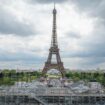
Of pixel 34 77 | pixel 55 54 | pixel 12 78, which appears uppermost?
pixel 55 54

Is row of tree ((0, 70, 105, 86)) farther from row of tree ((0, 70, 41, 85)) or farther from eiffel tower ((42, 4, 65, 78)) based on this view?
eiffel tower ((42, 4, 65, 78))

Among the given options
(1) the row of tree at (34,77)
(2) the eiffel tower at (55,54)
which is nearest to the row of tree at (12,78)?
(1) the row of tree at (34,77)

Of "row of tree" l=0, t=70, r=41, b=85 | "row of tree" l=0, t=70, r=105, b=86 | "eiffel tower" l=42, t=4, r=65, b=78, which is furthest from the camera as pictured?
"row of tree" l=0, t=70, r=105, b=86

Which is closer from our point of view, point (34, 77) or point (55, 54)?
point (55, 54)

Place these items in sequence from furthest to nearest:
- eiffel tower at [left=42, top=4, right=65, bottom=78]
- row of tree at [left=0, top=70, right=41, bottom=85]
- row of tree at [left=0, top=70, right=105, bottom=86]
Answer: row of tree at [left=0, top=70, right=105, bottom=86] < eiffel tower at [left=42, top=4, right=65, bottom=78] < row of tree at [left=0, top=70, right=41, bottom=85]

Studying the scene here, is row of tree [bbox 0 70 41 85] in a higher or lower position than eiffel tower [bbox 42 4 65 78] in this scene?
lower

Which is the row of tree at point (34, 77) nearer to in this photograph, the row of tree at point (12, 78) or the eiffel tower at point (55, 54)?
the row of tree at point (12, 78)

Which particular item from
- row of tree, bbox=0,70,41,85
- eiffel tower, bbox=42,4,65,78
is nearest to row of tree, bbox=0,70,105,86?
row of tree, bbox=0,70,41,85

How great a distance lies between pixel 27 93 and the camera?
42125 millimetres

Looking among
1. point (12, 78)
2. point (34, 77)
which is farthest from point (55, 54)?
point (34, 77)

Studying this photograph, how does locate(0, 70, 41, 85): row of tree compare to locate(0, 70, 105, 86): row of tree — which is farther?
locate(0, 70, 105, 86): row of tree

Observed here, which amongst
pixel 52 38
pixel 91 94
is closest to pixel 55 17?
pixel 52 38

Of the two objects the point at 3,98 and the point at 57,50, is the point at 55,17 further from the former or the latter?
the point at 3,98

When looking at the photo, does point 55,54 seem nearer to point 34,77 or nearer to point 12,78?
point 12,78
